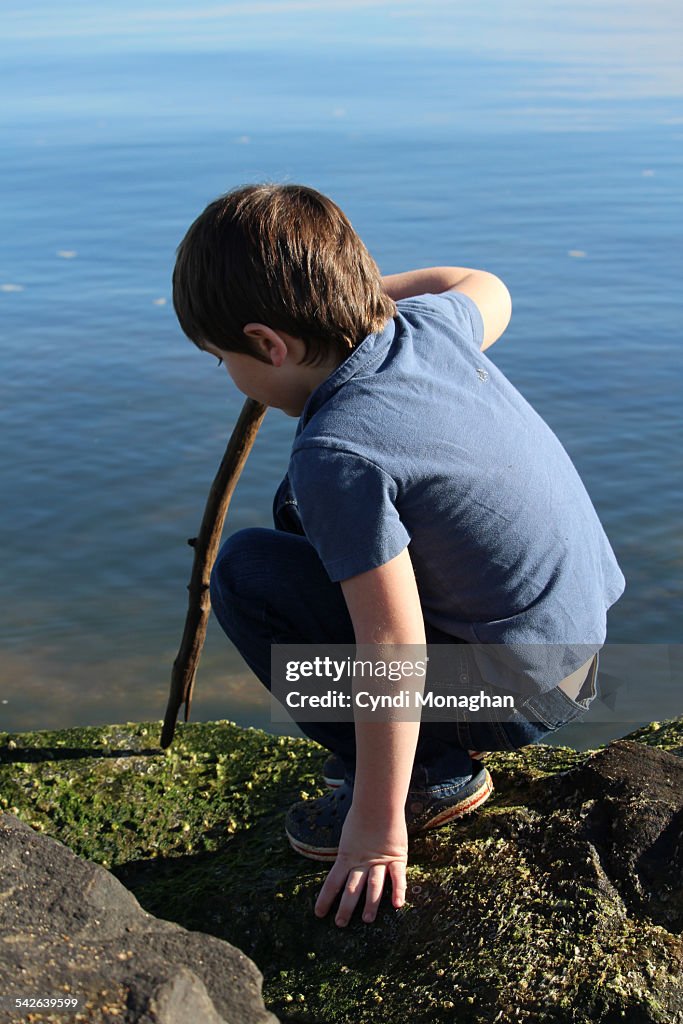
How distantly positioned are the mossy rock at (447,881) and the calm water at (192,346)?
5.17 ft

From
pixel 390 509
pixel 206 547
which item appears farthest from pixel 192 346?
pixel 390 509

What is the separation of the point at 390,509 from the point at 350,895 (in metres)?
0.79

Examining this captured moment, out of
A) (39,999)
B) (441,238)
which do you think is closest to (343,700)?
(39,999)

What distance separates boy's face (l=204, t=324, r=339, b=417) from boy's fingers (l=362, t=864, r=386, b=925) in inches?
38.5

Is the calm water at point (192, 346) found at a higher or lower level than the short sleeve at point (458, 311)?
lower

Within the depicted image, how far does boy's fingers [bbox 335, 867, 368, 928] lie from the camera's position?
2.42 meters

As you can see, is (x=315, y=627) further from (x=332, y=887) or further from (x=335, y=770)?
(x=332, y=887)

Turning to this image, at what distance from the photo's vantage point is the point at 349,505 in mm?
2303

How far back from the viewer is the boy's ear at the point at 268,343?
2463 mm

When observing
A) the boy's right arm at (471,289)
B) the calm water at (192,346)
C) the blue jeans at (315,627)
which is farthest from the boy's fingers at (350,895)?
the calm water at (192,346)

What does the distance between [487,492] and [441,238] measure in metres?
8.61

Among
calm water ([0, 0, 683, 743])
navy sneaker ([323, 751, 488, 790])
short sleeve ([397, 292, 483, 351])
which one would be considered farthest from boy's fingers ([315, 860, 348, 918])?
calm water ([0, 0, 683, 743])

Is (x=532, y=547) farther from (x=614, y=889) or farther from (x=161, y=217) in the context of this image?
(x=161, y=217)

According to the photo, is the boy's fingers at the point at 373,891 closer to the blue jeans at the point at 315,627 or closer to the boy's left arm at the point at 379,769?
the boy's left arm at the point at 379,769
